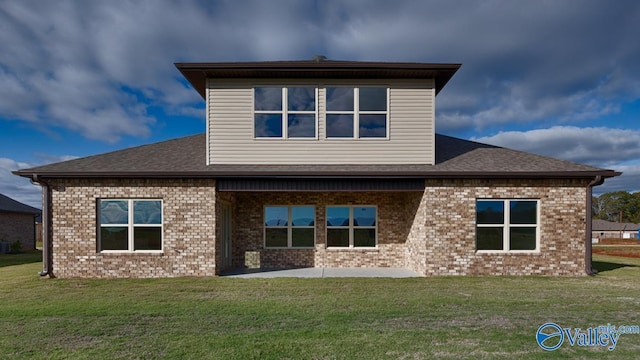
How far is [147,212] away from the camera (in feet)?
33.6

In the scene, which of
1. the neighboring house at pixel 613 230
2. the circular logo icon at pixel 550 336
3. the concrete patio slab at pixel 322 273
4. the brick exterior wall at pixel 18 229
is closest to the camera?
the circular logo icon at pixel 550 336

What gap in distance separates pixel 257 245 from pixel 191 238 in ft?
8.66

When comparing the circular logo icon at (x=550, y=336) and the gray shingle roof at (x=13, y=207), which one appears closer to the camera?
the circular logo icon at (x=550, y=336)

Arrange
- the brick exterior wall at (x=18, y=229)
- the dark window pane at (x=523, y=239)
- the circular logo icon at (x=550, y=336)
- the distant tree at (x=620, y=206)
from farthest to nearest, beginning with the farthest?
1. the distant tree at (x=620, y=206)
2. the brick exterior wall at (x=18, y=229)
3. the dark window pane at (x=523, y=239)
4. the circular logo icon at (x=550, y=336)

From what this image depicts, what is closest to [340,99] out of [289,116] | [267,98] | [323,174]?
[289,116]

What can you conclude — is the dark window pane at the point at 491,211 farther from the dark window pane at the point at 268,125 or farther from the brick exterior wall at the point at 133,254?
the brick exterior wall at the point at 133,254

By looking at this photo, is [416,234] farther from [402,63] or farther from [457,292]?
[402,63]

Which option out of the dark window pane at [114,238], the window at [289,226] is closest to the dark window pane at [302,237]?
the window at [289,226]

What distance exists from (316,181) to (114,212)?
5675 millimetres

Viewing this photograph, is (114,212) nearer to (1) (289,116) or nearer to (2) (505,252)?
(1) (289,116)

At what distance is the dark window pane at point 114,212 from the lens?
1021 cm

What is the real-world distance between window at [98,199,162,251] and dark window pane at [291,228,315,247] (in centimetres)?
415

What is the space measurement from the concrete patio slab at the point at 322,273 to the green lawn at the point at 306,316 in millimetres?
720

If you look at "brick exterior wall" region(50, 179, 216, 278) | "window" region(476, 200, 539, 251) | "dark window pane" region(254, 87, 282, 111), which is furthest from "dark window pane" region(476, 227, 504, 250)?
"brick exterior wall" region(50, 179, 216, 278)
